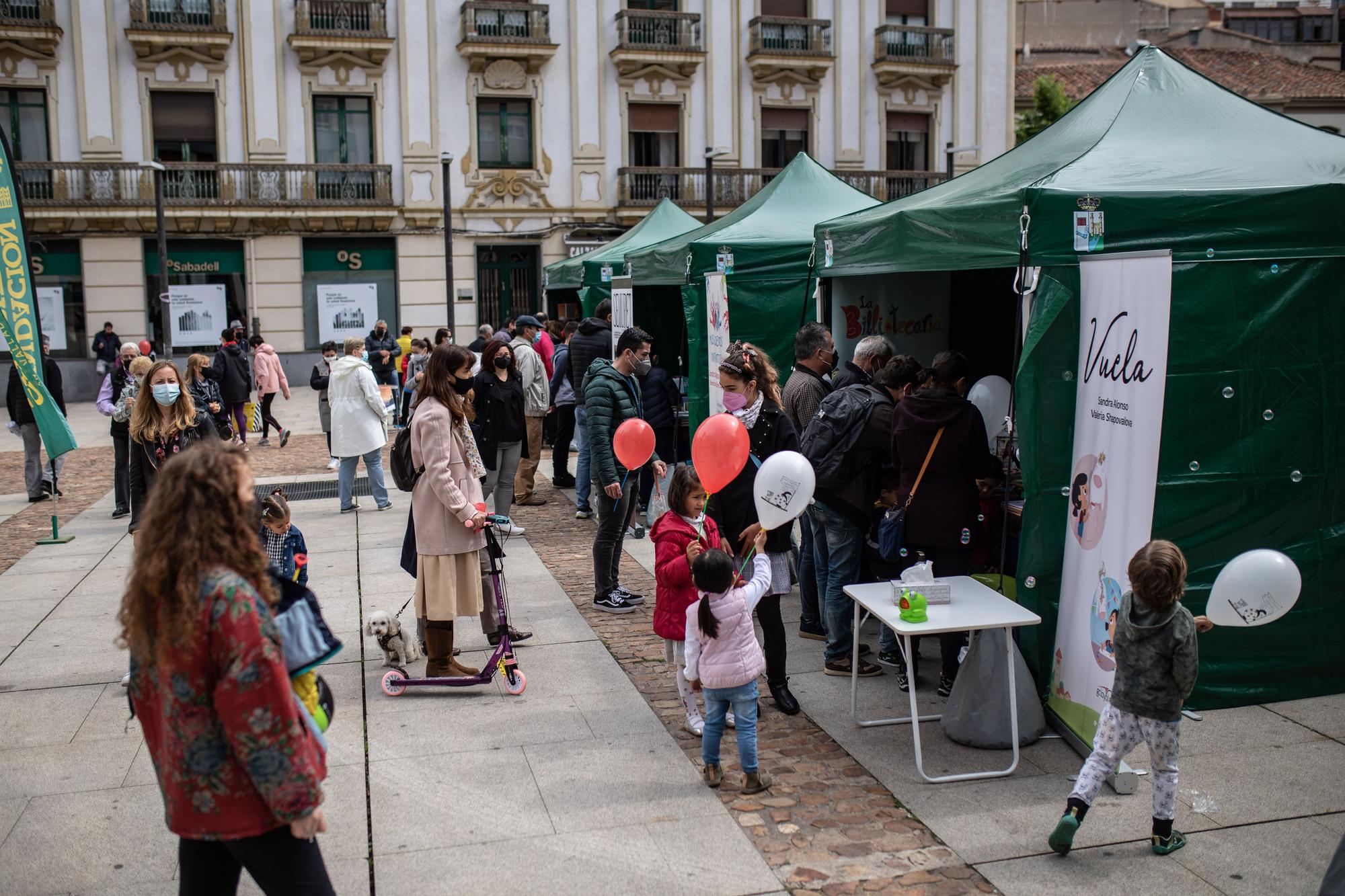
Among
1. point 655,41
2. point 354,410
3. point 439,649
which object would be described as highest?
point 655,41

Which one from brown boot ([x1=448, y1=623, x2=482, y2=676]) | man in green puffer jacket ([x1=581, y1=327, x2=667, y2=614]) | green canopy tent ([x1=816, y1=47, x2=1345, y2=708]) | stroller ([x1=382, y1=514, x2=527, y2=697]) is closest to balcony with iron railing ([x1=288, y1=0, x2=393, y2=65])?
man in green puffer jacket ([x1=581, y1=327, x2=667, y2=614])

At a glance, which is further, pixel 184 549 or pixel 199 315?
pixel 199 315

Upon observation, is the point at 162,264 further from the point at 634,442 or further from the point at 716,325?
the point at 634,442

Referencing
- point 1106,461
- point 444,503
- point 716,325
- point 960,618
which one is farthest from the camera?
point 716,325

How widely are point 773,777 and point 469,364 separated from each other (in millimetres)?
2620

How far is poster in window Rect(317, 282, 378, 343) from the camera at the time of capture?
28.0 meters

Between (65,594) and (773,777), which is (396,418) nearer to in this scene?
(65,594)

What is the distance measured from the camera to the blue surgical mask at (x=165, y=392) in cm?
782

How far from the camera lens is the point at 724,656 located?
16.0 feet

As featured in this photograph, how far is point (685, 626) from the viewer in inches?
205

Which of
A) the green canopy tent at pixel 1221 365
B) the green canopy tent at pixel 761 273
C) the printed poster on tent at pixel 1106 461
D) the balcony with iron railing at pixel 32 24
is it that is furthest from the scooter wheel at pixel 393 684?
the balcony with iron railing at pixel 32 24

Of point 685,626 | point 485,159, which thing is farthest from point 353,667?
point 485,159

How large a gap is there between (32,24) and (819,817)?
26.9 meters

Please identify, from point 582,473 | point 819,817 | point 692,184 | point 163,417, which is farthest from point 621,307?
point 692,184
